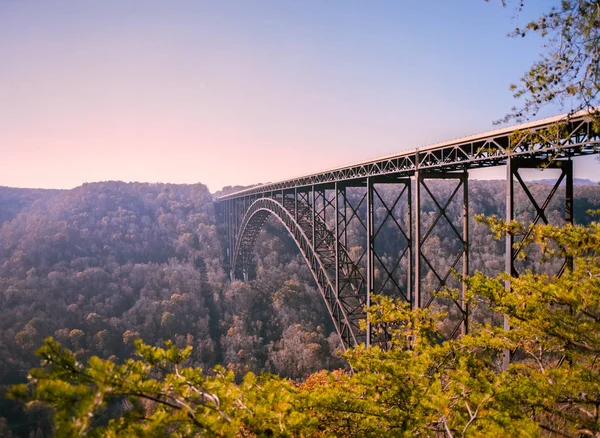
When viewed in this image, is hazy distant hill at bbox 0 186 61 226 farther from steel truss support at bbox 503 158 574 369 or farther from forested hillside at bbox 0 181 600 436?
steel truss support at bbox 503 158 574 369

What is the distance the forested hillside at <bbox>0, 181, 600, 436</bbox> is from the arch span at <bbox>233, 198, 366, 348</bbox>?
5678 millimetres

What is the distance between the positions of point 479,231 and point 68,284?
213 feet

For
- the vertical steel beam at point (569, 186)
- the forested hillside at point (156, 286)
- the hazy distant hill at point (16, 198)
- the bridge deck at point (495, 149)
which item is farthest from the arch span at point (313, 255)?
the hazy distant hill at point (16, 198)

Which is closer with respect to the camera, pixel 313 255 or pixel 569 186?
pixel 569 186

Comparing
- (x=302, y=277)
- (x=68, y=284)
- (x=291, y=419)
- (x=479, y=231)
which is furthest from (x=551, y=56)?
(x=479, y=231)

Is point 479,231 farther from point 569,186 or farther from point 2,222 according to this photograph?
point 2,222

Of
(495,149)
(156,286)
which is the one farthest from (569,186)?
(156,286)

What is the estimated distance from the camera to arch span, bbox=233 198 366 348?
611 inches

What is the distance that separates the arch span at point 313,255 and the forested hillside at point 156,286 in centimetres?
568

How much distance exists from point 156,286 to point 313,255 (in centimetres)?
3869

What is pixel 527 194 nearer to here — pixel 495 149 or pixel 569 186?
pixel 569 186

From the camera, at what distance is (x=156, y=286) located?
50.3m

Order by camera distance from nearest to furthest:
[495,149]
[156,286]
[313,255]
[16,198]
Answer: [495,149] < [313,255] < [156,286] < [16,198]

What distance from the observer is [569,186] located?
6.68 metres
